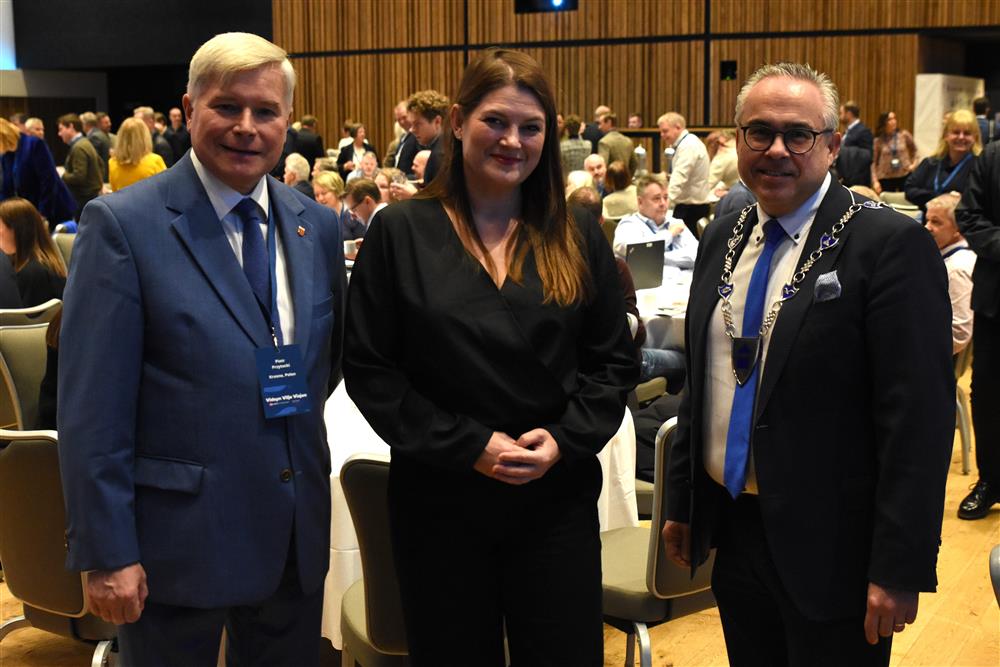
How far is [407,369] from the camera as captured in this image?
1979mm

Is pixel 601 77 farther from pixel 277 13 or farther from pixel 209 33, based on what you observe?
pixel 209 33

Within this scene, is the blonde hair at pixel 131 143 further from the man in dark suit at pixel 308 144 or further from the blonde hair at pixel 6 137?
the man in dark suit at pixel 308 144

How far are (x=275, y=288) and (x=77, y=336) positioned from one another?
0.33m

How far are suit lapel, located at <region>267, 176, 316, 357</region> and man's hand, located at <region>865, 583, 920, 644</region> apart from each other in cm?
102

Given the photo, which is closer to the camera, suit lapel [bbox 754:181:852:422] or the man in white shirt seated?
suit lapel [bbox 754:181:852:422]

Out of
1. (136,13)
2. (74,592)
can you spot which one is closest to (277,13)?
(136,13)

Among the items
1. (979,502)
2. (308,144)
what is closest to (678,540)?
(979,502)

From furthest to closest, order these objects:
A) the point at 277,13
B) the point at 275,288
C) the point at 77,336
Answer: the point at 277,13 → the point at 275,288 → the point at 77,336

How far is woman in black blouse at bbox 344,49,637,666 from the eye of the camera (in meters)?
1.91

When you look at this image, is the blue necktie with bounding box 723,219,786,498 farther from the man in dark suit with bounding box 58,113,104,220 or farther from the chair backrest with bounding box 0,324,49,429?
the man in dark suit with bounding box 58,113,104,220

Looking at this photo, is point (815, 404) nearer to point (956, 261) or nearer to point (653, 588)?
point (653, 588)

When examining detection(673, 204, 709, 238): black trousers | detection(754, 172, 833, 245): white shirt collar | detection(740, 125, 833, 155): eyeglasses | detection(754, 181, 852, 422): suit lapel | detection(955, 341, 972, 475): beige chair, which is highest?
detection(740, 125, 833, 155): eyeglasses

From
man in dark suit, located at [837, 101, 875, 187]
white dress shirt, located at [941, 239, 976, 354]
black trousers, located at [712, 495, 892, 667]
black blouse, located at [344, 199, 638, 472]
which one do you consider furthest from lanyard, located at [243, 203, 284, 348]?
man in dark suit, located at [837, 101, 875, 187]

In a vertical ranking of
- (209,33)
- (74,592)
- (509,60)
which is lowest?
(74,592)
